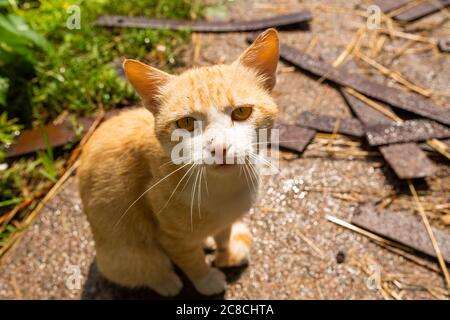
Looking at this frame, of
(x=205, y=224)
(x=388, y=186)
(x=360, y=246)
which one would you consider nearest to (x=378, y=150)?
(x=388, y=186)

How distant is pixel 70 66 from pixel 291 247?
190 centimetres

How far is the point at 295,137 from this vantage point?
2.49 metres

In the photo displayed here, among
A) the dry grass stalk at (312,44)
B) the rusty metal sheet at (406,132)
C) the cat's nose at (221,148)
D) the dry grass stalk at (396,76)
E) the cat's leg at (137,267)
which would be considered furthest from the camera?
the dry grass stalk at (312,44)

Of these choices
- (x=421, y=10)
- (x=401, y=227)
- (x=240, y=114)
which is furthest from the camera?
(x=421, y=10)

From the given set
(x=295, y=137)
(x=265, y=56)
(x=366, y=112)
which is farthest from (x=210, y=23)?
(x=265, y=56)

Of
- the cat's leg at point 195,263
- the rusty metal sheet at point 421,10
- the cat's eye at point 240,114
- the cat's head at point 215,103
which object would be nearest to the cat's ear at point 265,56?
the cat's head at point 215,103

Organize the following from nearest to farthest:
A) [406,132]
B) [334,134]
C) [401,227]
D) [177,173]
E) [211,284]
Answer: [177,173]
[211,284]
[401,227]
[406,132]
[334,134]

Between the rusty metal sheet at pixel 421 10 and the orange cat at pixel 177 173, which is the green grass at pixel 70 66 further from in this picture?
the rusty metal sheet at pixel 421 10

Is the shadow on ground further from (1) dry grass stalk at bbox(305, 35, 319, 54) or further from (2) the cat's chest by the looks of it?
(1) dry grass stalk at bbox(305, 35, 319, 54)

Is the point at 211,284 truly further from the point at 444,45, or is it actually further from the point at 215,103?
the point at 444,45

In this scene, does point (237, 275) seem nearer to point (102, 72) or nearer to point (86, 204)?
point (86, 204)

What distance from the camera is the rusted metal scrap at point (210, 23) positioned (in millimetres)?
3092

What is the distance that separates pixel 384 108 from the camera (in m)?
2.59

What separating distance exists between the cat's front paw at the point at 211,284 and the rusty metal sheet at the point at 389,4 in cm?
237
